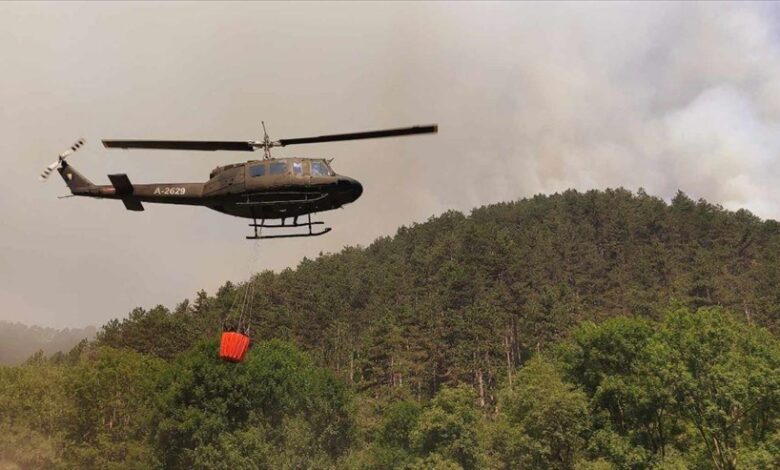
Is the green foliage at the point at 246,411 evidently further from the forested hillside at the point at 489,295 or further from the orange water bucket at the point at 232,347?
the orange water bucket at the point at 232,347

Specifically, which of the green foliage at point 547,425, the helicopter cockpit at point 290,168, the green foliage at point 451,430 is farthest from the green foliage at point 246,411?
the helicopter cockpit at point 290,168

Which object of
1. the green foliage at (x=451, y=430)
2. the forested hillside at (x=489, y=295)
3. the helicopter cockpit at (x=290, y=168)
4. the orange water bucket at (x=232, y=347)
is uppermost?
the forested hillside at (x=489, y=295)

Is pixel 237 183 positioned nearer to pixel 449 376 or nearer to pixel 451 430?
pixel 451 430

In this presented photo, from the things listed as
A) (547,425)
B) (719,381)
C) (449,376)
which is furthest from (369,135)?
(449,376)

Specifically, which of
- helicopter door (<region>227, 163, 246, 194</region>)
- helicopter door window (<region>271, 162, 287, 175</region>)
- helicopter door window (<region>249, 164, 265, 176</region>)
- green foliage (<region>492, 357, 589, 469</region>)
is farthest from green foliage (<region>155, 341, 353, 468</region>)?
helicopter door window (<region>271, 162, 287, 175</region>)

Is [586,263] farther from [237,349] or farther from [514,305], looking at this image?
[237,349]

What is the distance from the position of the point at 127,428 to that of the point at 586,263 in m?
118

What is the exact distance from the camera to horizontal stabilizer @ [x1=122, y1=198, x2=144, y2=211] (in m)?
25.2

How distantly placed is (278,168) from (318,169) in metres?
1.62

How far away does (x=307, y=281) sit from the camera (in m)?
133

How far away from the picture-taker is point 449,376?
95.1 metres

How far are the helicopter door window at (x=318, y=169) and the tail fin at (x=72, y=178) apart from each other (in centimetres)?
1143

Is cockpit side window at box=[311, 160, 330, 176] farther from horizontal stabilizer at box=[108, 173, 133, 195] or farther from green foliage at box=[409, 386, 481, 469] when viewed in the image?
green foliage at box=[409, 386, 481, 469]

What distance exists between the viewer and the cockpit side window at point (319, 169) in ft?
→ 73.6
